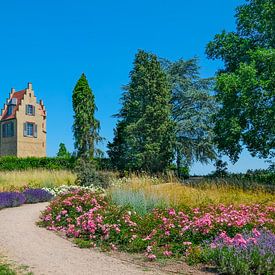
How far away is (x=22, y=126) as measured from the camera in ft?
154

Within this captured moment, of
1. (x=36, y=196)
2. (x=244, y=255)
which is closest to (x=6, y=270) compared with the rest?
(x=244, y=255)

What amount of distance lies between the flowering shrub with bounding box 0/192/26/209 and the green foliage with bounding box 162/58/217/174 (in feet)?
73.4

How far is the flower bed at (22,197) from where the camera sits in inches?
567

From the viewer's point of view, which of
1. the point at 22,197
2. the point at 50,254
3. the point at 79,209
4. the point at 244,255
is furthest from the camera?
the point at 22,197

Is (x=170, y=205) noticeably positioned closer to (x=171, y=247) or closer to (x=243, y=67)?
(x=171, y=247)

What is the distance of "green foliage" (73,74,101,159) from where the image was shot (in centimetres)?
3566

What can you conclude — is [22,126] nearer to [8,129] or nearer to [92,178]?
[8,129]

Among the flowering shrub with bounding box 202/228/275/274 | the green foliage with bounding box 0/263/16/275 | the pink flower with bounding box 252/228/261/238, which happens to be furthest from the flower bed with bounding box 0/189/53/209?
the pink flower with bounding box 252/228/261/238

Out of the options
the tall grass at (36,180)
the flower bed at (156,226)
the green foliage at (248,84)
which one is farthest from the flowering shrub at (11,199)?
the green foliage at (248,84)

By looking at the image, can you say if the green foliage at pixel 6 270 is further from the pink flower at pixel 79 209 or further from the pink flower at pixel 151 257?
the pink flower at pixel 79 209

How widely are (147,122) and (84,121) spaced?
5.99 m

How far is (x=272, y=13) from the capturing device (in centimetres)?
2253

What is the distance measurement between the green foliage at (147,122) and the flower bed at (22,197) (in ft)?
52.3

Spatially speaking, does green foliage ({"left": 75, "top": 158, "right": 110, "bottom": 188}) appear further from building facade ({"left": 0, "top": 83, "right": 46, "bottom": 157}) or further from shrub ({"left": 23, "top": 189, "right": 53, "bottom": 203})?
building facade ({"left": 0, "top": 83, "right": 46, "bottom": 157})
